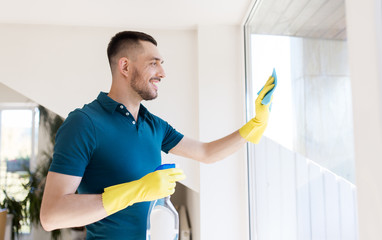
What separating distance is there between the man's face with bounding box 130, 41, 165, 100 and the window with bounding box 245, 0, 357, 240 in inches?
23.7

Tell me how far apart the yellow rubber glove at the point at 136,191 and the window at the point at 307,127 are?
0.57 meters

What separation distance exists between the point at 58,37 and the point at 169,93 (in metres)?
0.96

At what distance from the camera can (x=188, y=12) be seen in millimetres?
2326

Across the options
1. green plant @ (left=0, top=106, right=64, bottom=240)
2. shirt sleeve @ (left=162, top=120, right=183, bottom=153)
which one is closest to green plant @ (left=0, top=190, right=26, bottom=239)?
green plant @ (left=0, top=106, right=64, bottom=240)

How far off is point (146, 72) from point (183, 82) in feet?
4.02

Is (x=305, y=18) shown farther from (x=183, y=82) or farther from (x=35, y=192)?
(x=35, y=192)

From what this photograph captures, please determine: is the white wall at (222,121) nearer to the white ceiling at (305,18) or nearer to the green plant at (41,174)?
the white ceiling at (305,18)

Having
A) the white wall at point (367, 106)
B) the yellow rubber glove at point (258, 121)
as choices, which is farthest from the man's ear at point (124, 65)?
the white wall at point (367, 106)

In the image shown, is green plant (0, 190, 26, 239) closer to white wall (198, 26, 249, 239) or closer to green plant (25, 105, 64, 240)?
green plant (25, 105, 64, 240)

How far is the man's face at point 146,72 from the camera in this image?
1.35 m

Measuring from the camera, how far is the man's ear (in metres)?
1.37

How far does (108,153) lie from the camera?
3.84 ft

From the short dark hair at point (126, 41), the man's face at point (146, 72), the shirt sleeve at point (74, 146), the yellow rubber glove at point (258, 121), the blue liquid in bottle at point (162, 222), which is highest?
the short dark hair at point (126, 41)

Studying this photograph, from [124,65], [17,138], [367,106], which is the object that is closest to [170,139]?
[124,65]
